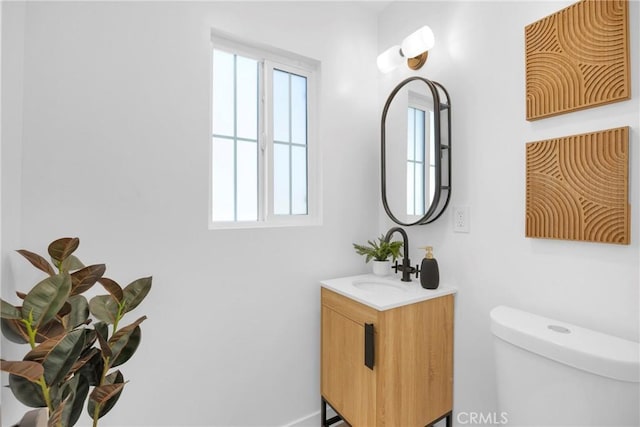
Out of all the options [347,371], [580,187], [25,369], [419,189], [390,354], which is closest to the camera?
[25,369]

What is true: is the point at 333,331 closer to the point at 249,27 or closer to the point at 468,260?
the point at 468,260

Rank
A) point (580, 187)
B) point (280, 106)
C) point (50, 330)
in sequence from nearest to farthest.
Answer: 1. point (50, 330)
2. point (580, 187)
3. point (280, 106)

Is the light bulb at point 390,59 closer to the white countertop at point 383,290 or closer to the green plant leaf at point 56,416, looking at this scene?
the white countertop at point 383,290

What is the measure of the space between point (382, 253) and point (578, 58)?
42.6 inches

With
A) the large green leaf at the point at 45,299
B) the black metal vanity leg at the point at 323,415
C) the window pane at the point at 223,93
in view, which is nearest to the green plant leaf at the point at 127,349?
the large green leaf at the point at 45,299

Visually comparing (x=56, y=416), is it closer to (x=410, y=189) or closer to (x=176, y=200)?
(x=176, y=200)

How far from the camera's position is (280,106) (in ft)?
5.24

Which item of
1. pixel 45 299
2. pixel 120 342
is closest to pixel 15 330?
pixel 45 299

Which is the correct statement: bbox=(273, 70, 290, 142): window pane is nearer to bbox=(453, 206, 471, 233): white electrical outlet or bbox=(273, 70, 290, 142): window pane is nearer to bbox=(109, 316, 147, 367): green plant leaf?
bbox=(453, 206, 471, 233): white electrical outlet

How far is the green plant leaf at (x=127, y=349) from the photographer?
0.87m

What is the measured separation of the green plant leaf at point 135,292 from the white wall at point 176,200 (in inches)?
10.9

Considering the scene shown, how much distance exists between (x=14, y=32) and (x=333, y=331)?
1612 millimetres

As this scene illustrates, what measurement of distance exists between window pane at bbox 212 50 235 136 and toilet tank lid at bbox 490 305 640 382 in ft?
4.54

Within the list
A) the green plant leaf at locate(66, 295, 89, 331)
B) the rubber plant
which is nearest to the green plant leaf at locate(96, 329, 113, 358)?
the rubber plant
